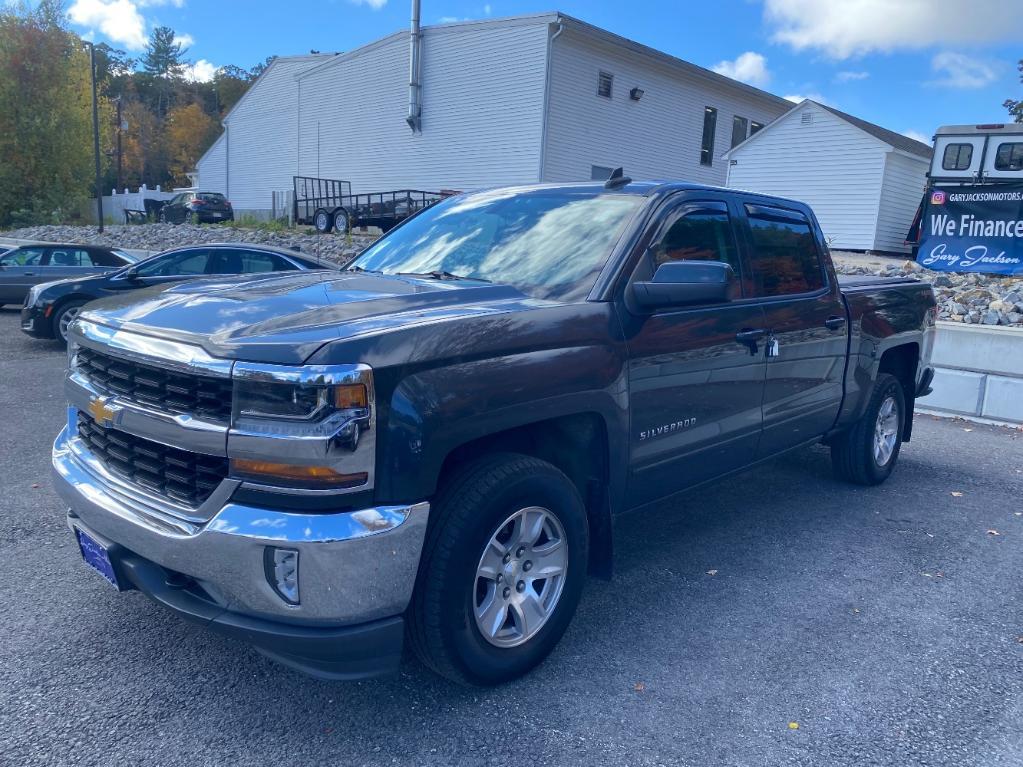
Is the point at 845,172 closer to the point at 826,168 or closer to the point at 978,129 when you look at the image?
the point at 826,168

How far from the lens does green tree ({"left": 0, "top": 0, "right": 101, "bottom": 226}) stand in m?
37.8

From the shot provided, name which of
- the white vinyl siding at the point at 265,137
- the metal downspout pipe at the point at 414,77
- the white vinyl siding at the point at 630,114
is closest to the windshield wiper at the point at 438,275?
the white vinyl siding at the point at 630,114

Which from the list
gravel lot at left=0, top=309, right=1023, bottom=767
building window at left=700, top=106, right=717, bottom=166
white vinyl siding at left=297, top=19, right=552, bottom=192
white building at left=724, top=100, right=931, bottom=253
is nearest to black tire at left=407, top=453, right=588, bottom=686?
gravel lot at left=0, top=309, right=1023, bottom=767

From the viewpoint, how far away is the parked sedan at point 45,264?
14656mm

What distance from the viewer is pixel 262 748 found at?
2832mm

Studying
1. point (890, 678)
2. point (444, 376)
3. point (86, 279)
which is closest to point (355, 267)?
point (444, 376)

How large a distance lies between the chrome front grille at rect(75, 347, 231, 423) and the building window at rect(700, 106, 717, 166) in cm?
2955

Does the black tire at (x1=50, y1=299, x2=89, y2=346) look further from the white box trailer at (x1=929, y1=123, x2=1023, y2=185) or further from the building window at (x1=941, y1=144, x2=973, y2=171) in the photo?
the building window at (x1=941, y1=144, x2=973, y2=171)

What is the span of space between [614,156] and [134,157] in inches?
2524

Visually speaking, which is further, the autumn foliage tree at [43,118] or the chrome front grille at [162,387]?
the autumn foliage tree at [43,118]

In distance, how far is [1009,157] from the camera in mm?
18141

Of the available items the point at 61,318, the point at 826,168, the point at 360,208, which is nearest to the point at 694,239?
the point at 61,318

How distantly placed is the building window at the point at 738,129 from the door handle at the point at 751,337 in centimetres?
2931

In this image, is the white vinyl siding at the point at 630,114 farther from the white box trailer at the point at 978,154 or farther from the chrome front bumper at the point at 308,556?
the chrome front bumper at the point at 308,556
